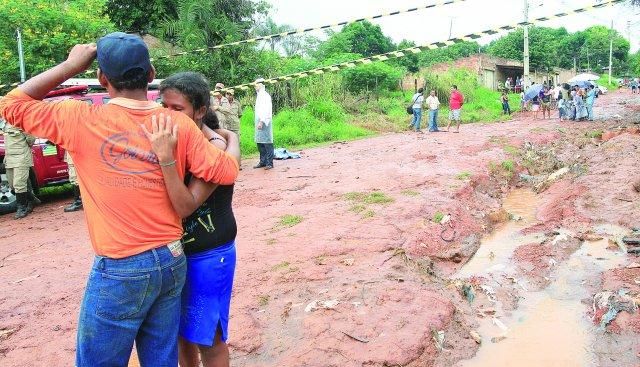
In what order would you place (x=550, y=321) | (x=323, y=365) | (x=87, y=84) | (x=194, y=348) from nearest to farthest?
(x=194, y=348)
(x=323, y=365)
(x=550, y=321)
(x=87, y=84)

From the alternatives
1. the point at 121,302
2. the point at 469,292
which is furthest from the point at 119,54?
the point at 469,292

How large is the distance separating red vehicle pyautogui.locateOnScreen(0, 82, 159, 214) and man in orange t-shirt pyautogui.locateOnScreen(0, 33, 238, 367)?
7045 millimetres

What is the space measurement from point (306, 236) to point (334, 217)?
81 cm

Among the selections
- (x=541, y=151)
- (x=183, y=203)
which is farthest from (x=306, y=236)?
(x=541, y=151)

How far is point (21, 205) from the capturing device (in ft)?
28.1

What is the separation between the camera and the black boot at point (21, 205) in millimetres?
8500

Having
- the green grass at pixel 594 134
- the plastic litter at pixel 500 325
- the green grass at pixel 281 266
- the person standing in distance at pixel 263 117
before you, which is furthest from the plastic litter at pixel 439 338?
the green grass at pixel 594 134

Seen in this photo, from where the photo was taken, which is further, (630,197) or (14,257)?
(630,197)

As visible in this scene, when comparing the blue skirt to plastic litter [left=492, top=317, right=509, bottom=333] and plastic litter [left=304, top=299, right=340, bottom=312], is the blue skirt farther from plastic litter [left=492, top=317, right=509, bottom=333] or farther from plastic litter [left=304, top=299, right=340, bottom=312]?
plastic litter [left=492, top=317, right=509, bottom=333]

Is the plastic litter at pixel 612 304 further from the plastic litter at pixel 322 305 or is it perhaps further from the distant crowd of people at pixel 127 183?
the distant crowd of people at pixel 127 183

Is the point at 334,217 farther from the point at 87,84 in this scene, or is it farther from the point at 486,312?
the point at 87,84

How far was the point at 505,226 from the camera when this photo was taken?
7.31 m

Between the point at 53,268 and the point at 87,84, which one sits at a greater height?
the point at 87,84

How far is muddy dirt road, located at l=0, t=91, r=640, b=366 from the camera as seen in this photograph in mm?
3674
